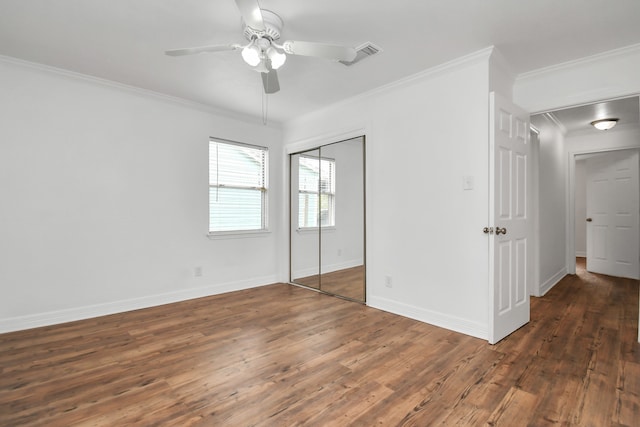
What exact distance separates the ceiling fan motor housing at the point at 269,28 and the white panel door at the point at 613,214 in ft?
19.6

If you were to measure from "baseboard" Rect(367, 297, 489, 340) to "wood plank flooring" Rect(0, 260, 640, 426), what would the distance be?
97 millimetres

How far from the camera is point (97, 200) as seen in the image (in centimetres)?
331

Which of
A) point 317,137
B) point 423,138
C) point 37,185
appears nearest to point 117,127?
point 37,185

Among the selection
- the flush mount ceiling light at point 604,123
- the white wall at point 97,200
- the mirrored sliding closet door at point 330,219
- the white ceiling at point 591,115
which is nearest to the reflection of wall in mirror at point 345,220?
the mirrored sliding closet door at point 330,219

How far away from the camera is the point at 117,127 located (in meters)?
3.43

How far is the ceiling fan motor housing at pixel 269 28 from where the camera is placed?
2051 mm

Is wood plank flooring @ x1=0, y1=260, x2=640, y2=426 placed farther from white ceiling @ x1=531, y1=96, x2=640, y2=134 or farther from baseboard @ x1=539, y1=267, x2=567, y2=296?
white ceiling @ x1=531, y1=96, x2=640, y2=134

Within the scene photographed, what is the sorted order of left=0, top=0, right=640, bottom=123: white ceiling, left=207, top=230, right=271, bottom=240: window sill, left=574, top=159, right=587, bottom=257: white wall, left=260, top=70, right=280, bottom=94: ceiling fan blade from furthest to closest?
1. left=574, top=159, right=587, bottom=257: white wall
2. left=207, top=230, right=271, bottom=240: window sill
3. left=260, top=70, right=280, bottom=94: ceiling fan blade
4. left=0, top=0, right=640, bottom=123: white ceiling

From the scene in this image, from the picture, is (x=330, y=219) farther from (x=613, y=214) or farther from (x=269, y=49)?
(x=613, y=214)

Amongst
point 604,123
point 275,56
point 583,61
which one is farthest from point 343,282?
point 604,123

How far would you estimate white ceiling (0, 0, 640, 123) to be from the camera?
6.84 feet

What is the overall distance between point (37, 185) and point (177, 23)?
218cm

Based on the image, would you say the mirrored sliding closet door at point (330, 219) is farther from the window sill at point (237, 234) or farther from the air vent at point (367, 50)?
the air vent at point (367, 50)

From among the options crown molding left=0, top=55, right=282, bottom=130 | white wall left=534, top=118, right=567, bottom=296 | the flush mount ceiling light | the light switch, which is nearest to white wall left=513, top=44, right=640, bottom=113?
the light switch
